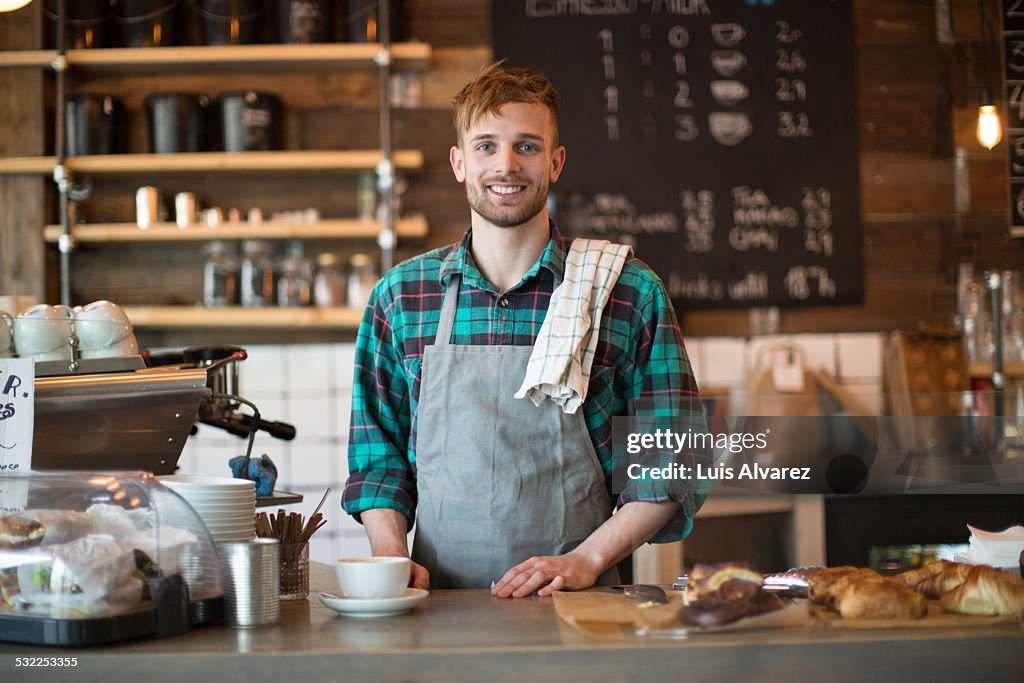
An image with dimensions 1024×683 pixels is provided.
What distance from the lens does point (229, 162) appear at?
3469 millimetres

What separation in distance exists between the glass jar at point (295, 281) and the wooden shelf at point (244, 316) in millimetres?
70

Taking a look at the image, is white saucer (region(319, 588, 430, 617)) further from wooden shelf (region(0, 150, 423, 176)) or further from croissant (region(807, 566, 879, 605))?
wooden shelf (region(0, 150, 423, 176))

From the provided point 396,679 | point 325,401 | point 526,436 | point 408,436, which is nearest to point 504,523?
point 526,436

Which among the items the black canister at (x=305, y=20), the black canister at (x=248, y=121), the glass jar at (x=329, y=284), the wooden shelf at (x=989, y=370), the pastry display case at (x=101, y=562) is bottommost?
the pastry display case at (x=101, y=562)

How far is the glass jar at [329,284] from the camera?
11.6 feet

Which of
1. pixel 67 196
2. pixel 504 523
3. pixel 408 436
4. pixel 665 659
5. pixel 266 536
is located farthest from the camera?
pixel 67 196

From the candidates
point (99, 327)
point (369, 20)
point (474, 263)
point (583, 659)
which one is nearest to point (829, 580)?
point (583, 659)

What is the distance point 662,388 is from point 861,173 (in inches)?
81.9

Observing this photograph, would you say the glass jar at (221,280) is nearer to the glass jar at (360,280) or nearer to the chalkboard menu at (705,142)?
the glass jar at (360,280)

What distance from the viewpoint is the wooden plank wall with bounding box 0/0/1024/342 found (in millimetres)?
3678

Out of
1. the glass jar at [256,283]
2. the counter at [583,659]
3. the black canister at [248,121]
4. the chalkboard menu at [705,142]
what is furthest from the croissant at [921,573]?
the black canister at [248,121]

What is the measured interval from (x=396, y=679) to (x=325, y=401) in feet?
8.49

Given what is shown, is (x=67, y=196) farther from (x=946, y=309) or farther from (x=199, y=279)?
(x=946, y=309)

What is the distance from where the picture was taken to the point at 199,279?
3.69 m
